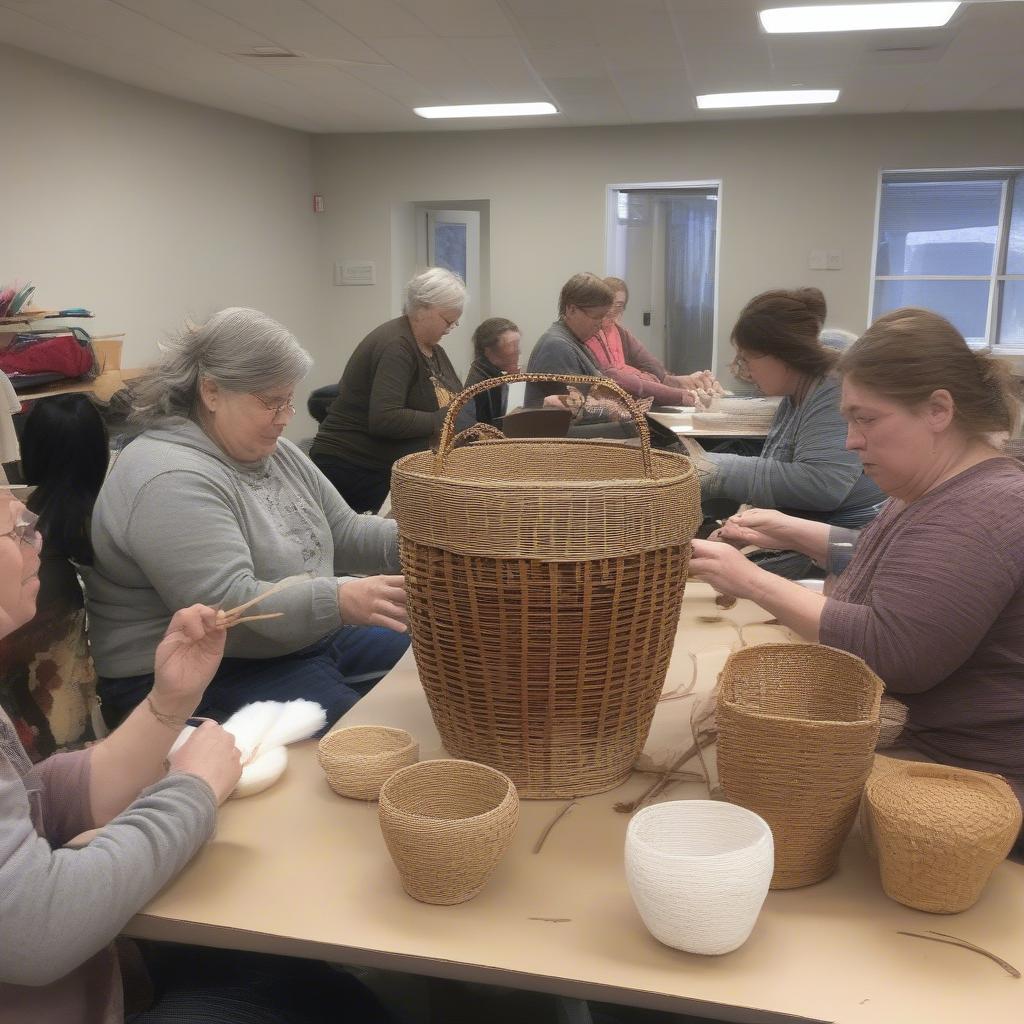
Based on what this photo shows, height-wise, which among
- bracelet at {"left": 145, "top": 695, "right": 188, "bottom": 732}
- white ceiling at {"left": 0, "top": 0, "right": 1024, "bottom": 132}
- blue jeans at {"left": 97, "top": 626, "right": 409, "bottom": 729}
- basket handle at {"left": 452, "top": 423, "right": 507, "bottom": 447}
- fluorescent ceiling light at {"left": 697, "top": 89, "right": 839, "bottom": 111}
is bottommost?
blue jeans at {"left": 97, "top": 626, "right": 409, "bottom": 729}

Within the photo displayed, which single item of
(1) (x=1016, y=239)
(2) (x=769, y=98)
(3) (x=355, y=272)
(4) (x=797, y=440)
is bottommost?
(4) (x=797, y=440)

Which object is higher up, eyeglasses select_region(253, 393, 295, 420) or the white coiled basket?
eyeglasses select_region(253, 393, 295, 420)

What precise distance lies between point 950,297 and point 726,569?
7.31 metres

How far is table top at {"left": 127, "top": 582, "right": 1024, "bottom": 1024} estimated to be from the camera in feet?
2.56

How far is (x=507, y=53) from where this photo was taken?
4.87 meters

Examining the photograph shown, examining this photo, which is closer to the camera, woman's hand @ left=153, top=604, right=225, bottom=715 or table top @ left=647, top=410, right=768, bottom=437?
woman's hand @ left=153, top=604, right=225, bottom=715

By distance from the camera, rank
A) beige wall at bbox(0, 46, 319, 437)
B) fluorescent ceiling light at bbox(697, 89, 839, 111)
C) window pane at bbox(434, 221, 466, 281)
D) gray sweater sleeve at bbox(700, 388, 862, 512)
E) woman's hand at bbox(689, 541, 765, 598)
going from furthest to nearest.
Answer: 1. window pane at bbox(434, 221, 466, 281)
2. fluorescent ceiling light at bbox(697, 89, 839, 111)
3. beige wall at bbox(0, 46, 319, 437)
4. gray sweater sleeve at bbox(700, 388, 862, 512)
5. woman's hand at bbox(689, 541, 765, 598)

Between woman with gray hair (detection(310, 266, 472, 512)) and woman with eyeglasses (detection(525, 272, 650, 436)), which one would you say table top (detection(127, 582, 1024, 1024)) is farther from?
woman with eyeglasses (detection(525, 272, 650, 436))

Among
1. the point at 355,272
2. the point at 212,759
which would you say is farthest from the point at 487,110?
the point at 212,759

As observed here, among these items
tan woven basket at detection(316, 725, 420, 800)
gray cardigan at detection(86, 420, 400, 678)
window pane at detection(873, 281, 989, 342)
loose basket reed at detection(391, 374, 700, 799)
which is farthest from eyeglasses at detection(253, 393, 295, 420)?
window pane at detection(873, 281, 989, 342)

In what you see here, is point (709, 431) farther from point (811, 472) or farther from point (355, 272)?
point (355, 272)

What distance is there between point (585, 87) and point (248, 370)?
480 centimetres

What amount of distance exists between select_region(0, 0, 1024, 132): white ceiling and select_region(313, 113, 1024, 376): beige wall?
1.20 feet

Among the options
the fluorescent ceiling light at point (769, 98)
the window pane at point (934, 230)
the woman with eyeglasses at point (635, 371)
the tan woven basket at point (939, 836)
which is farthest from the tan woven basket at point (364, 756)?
the window pane at point (934, 230)
